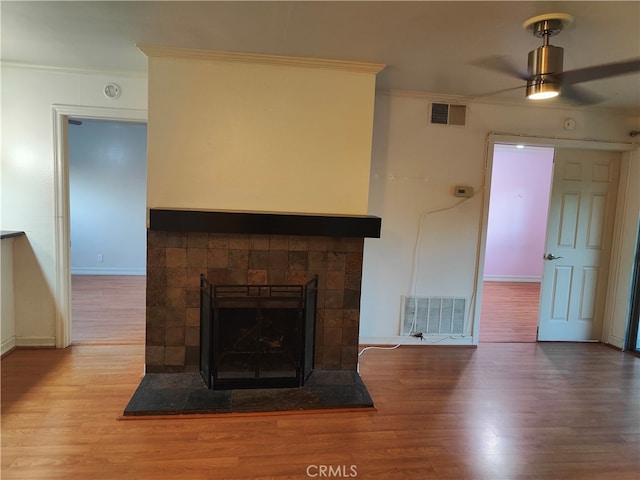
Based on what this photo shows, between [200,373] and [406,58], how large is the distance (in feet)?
8.71

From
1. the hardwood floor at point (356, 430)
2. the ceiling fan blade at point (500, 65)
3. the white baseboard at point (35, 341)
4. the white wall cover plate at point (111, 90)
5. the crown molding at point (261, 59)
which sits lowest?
the hardwood floor at point (356, 430)

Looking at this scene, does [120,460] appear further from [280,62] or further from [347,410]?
[280,62]

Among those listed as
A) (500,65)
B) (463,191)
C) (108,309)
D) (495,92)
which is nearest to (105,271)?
(108,309)

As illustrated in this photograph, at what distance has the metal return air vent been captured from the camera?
365cm

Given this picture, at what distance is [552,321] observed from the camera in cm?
396

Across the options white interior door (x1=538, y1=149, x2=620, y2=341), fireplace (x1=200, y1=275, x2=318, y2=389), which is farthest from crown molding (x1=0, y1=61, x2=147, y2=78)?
white interior door (x1=538, y1=149, x2=620, y2=341)

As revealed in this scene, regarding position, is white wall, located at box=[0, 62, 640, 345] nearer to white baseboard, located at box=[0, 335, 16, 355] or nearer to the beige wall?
white baseboard, located at box=[0, 335, 16, 355]

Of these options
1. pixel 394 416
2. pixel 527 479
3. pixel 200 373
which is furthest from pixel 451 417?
pixel 200 373

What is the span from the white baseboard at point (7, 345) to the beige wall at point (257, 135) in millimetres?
1801

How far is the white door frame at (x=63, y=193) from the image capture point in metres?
3.08

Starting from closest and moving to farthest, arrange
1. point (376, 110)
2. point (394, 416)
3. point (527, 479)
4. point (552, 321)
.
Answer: point (527, 479)
point (394, 416)
point (376, 110)
point (552, 321)

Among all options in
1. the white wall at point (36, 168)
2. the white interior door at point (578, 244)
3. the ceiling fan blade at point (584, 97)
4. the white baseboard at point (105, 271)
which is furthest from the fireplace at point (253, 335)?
the white baseboard at point (105, 271)

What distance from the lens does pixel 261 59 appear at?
2.62 m

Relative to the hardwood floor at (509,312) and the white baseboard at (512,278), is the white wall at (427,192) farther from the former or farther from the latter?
the white baseboard at (512,278)
